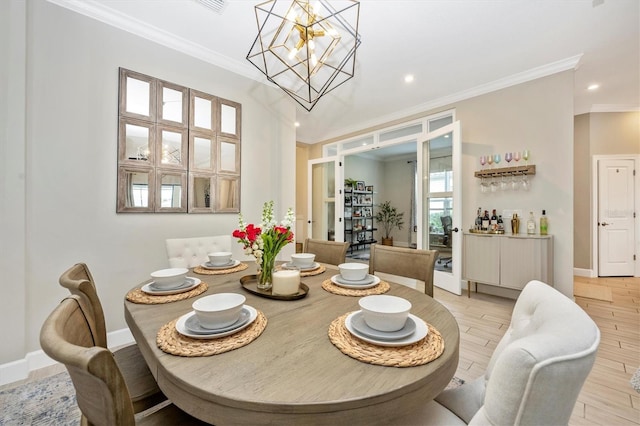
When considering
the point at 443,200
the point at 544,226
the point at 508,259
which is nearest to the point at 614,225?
the point at 544,226

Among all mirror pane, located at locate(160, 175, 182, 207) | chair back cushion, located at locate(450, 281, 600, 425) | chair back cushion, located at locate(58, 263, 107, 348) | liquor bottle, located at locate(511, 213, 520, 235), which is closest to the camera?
chair back cushion, located at locate(450, 281, 600, 425)

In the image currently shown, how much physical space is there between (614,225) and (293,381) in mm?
6251

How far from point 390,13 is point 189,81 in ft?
6.63

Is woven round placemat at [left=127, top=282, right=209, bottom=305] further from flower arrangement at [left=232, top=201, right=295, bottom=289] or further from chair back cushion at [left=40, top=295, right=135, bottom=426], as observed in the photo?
chair back cushion at [left=40, top=295, right=135, bottom=426]

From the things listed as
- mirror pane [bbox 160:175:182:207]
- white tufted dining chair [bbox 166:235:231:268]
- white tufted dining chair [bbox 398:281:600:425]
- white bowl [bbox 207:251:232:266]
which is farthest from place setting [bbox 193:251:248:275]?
white tufted dining chair [bbox 398:281:600:425]

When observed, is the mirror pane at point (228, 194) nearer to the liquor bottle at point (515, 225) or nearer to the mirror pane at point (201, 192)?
the mirror pane at point (201, 192)

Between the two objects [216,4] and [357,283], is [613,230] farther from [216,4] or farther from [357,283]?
[216,4]

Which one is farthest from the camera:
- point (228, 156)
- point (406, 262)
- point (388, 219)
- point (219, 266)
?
point (388, 219)

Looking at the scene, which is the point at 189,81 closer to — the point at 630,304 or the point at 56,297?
the point at 56,297

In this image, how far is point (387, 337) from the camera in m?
0.80

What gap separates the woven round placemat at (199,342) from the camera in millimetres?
768

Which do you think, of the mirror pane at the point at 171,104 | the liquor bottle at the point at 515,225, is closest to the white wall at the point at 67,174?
the mirror pane at the point at 171,104

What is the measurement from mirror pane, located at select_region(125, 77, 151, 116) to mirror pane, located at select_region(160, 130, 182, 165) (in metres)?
0.25

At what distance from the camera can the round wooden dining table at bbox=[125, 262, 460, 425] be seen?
581mm
